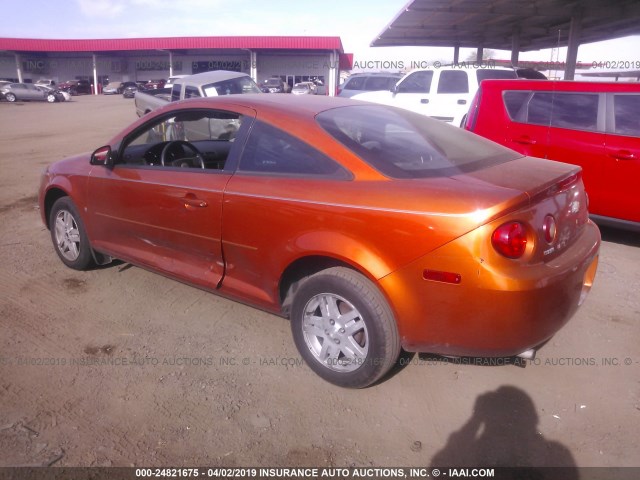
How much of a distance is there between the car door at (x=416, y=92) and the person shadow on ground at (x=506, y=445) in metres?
9.62

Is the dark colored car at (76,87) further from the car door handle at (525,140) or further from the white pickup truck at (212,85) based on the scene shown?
the car door handle at (525,140)

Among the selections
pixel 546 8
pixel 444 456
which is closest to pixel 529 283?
pixel 444 456

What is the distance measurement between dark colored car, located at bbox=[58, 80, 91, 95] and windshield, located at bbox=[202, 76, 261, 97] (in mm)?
41548

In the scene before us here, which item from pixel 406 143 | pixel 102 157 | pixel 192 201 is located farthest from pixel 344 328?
pixel 102 157

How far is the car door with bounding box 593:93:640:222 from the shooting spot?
468 centimetres

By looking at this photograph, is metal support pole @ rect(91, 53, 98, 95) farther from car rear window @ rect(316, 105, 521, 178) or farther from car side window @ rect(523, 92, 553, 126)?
car rear window @ rect(316, 105, 521, 178)

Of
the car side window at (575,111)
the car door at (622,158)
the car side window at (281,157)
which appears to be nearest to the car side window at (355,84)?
the car side window at (575,111)

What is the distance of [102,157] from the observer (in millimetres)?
4043

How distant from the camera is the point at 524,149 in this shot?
18.1 feet

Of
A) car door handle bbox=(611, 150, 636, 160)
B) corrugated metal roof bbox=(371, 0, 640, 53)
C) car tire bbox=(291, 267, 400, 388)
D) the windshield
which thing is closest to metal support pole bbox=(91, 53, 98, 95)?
corrugated metal roof bbox=(371, 0, 640, 53)

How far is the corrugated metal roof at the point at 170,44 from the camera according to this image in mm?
43125

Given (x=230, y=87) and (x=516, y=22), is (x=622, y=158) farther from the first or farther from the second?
(x=516, y=22)

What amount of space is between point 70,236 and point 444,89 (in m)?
9.27

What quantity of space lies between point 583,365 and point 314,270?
1764 mm
